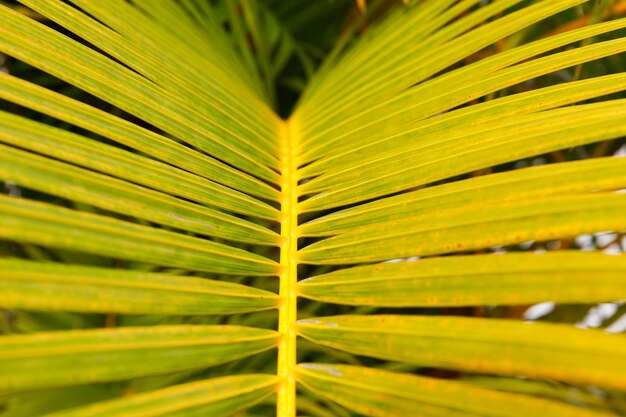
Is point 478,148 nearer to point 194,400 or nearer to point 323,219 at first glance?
point 323,219

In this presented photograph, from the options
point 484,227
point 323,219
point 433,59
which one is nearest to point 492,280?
point 484,227

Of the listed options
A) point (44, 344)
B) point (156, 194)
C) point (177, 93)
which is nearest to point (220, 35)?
point (177, 93)

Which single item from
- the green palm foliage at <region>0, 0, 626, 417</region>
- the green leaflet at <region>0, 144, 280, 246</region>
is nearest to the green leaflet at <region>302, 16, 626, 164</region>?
the green palm foliage at <region>0, 0, 626, 417</region>

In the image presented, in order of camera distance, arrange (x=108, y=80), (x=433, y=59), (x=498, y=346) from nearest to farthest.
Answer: (x=498, y=346) < (x=108, y=80) < (x=433, y=59)

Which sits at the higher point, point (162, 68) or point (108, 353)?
point (162, 68)

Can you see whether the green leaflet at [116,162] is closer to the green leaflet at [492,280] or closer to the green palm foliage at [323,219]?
the green palm foliage at [323,219]

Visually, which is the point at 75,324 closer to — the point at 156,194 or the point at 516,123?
the point at 156,194
